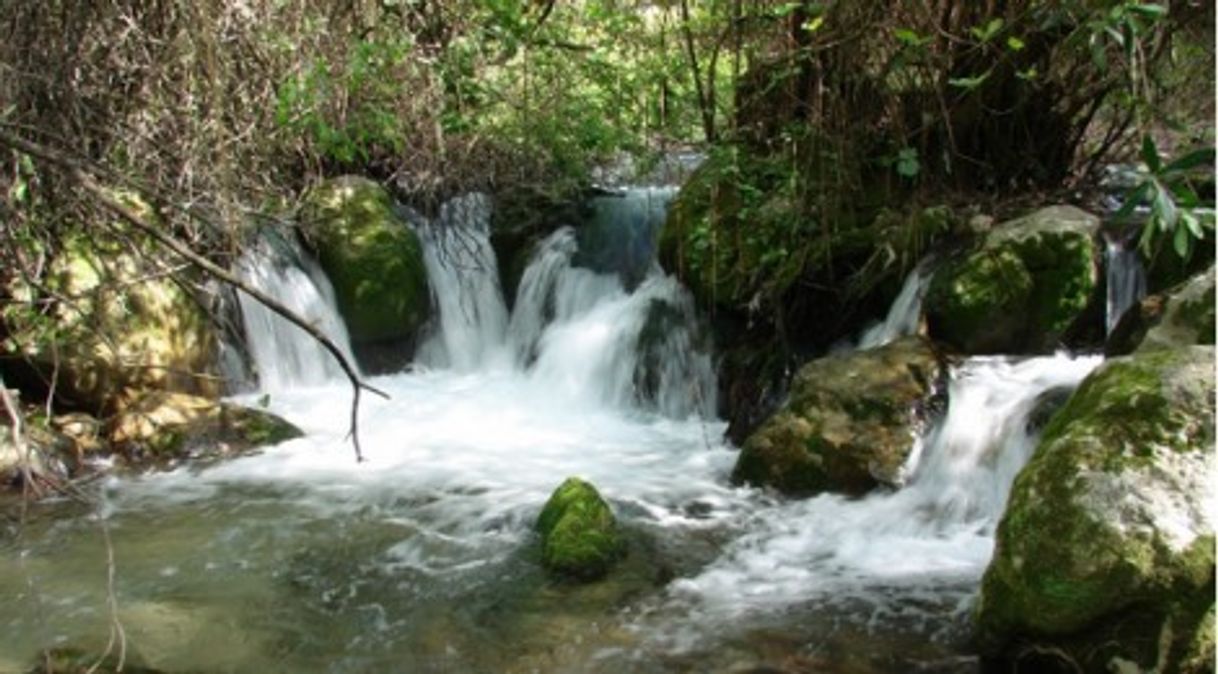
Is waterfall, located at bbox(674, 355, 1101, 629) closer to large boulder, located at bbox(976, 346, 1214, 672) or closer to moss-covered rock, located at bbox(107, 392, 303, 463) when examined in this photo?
large boulder, located at bbox(976, 346, 1214, 672)

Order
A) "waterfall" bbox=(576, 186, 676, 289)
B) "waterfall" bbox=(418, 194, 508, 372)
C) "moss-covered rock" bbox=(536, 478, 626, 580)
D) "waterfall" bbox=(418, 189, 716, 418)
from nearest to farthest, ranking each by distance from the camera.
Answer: "moss-covered rock" bbox=(536, 478, 626, 580) < "waterfall" bbox=(418, 189, 716, 418) < "waterfall" bbox=(576, 186, 676, 289) < "waterfall" bbox=(418, 194, 508, 372)

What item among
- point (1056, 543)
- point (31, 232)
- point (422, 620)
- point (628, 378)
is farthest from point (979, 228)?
point (31, 232)

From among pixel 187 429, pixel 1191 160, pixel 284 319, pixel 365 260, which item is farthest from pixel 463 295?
pixel 1191 160

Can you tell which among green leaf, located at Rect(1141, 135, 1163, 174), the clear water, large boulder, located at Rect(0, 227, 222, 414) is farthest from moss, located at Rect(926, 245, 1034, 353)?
large boulder, located at Rect(0, 227, 222, 414)

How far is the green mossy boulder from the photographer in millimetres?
8852

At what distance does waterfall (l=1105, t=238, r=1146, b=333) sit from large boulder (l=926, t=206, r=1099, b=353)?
13 centimetres

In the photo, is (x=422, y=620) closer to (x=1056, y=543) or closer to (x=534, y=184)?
(x=1056, y=543)

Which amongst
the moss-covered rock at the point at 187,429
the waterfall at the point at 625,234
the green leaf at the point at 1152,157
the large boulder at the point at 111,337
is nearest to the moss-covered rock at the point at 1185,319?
the green leaf at the point at 1152,157

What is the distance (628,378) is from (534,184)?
2.32 metres

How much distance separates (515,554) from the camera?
5230 mm

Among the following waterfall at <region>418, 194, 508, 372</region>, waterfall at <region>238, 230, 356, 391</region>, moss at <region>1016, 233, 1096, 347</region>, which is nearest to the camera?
moss at <region>1016, 233, 1096, 347</region>

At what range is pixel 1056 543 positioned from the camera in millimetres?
A: 3547

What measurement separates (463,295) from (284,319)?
1.70 m

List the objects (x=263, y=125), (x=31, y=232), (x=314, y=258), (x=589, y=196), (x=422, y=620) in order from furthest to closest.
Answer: (x=589, y=196), (x=314, y=258), (x=263, y=125), (x=31, y=232), (x=422, y=620)
